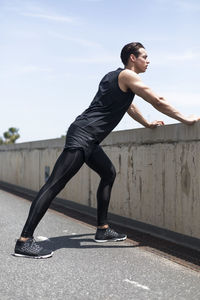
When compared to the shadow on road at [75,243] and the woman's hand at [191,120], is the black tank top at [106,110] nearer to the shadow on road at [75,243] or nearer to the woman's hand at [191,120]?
the woman's hand at [191,120]

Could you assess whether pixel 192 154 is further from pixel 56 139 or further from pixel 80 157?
pixel 56 139

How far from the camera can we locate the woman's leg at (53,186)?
4418 mm

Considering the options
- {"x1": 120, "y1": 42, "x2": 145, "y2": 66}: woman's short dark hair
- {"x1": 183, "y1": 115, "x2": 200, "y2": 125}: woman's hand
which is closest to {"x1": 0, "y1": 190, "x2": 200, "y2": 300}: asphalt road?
{"x1": 183, "y1": 115, "x2": 200, "y2": 125}: woman's hand

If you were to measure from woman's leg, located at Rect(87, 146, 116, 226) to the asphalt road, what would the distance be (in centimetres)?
32

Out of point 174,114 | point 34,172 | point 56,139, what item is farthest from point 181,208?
point 34,172

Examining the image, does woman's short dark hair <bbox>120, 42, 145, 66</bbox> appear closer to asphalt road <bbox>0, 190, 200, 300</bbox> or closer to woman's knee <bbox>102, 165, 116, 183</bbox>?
woman's knee <bbox>102, 165, 116, 183</bbox>

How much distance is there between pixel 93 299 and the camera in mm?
3156

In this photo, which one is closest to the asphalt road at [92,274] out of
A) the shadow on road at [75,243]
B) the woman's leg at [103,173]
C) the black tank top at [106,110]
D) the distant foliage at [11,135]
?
the shadow on road at [75,243]

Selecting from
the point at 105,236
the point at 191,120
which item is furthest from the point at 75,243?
the point at 191,120

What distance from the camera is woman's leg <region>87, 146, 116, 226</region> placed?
498 cm

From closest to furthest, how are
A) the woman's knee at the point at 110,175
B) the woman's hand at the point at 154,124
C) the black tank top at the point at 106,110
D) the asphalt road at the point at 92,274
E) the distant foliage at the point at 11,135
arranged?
the asphalt road at the point at 92,274, the black tank top at the point at 106,110, the woman's knee at the point at 110,175, the woman's hand at the point at 154,124, the distant foliage at the point at 11,135

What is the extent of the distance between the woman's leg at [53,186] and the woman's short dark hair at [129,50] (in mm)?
1087

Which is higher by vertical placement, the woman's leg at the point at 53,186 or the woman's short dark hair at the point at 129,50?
the woman's short dark hair at the point at 129,50

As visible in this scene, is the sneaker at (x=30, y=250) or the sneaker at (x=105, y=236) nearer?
the sneaker at (x=30, y=250)
